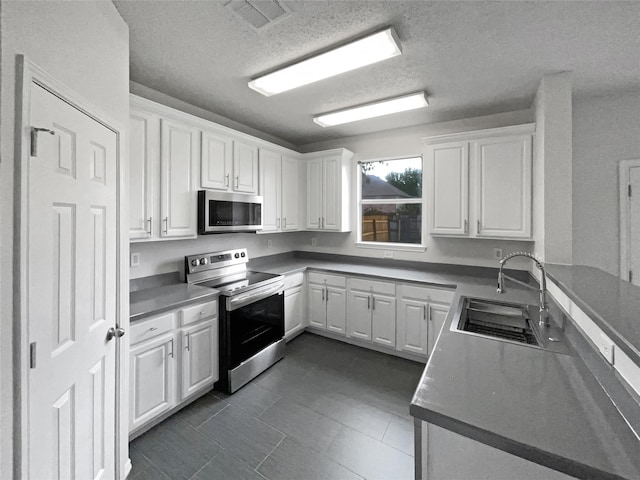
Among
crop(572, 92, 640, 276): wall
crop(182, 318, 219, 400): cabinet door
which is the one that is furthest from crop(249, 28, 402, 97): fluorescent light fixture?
crop(572, 92, 640, 276): wall

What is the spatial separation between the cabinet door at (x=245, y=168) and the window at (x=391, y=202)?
1.53m

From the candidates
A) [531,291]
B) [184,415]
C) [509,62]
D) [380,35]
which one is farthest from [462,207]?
[184,415]

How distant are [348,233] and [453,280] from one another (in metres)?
1.57

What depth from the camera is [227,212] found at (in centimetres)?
272

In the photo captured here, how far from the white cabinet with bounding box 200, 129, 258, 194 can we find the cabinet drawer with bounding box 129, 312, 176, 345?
123 cm

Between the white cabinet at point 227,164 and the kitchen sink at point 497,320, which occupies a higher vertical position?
the white cabinet at point 227,164

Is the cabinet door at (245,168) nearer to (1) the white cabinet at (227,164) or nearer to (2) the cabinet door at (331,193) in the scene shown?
(1) the white cabinet at (227,164)

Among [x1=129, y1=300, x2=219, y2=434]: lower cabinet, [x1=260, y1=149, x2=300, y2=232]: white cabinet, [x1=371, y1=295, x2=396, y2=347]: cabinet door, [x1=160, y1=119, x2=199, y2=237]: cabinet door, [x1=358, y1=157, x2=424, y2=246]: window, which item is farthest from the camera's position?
[x1=358, y1=157, x2=424, y2=246]: window

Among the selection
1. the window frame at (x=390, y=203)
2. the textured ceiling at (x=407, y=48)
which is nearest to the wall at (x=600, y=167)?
the textured ceiling at (x=407, y=48)

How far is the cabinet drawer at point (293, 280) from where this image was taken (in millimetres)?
3258

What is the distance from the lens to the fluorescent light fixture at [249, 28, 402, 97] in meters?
1.73

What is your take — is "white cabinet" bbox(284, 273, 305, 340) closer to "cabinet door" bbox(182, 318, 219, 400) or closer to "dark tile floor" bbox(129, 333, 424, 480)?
"dark tile floor" bbox(129, 333, 424, 480)

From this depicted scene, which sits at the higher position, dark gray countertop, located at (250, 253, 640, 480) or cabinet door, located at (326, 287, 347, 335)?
dark gray countertop, located at (250, 253, 640, 480)

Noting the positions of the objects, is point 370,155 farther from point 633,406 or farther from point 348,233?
point 633,406
